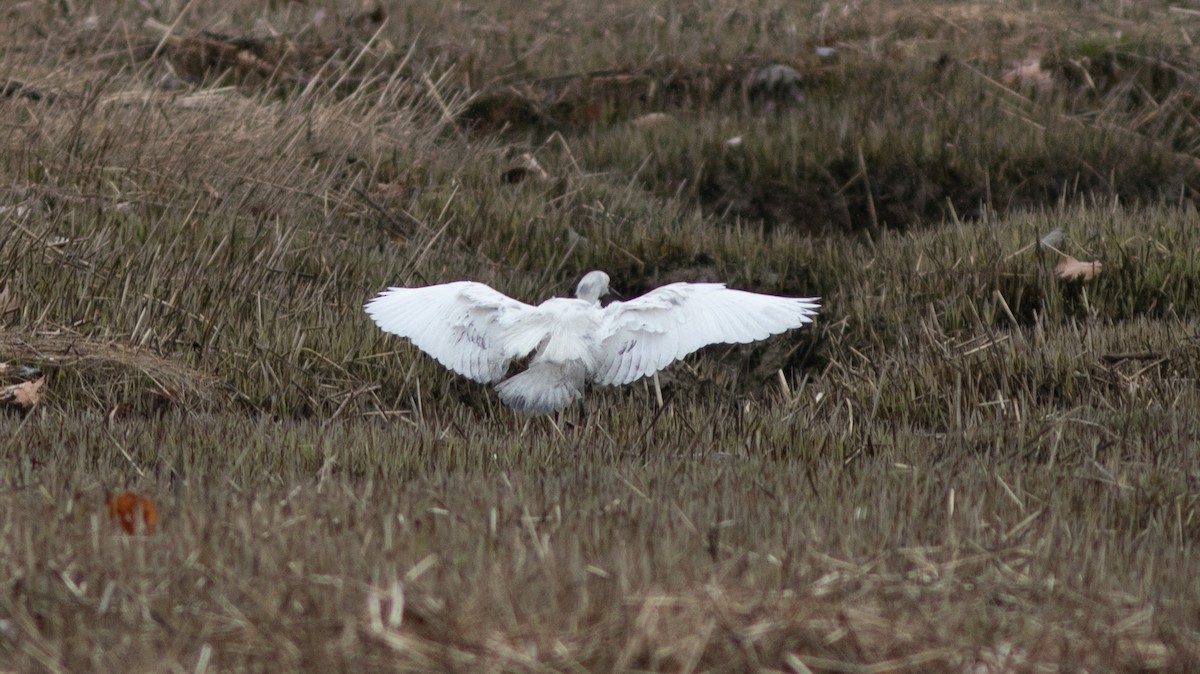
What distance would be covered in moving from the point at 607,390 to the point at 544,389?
586mm

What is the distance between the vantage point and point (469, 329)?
4555 millimetres

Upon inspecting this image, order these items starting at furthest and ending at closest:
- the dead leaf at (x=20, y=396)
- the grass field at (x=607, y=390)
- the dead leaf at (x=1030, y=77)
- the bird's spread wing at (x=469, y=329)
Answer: the dead leaf at (x=1030, y=77) < the bird's spread wing at (x=469, y=329) < the dead leaf at (x=20, y=396) < the grass field at (x=607, y=390)

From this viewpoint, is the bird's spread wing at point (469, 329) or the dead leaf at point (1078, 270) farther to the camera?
the dead leaf at point (1078, 270)

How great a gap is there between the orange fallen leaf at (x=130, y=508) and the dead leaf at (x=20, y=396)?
1.46m

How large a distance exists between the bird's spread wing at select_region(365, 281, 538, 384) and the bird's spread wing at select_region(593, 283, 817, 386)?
0.29 meters

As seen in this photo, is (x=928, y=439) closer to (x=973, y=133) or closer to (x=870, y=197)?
(x=870, y=197)

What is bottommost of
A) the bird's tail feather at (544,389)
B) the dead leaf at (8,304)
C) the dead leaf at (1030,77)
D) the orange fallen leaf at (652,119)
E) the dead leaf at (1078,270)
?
the orange fallen leaf at (652,119)

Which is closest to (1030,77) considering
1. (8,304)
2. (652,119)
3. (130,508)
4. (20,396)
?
(652,119)

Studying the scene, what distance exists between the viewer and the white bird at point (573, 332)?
171 inches

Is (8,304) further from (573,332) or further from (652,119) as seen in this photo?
(652,119)

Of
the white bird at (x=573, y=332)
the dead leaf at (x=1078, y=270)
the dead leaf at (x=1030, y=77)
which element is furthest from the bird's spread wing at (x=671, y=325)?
the dead leaf at (x=1030, y=77)

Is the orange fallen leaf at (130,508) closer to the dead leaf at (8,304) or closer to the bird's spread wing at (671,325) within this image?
the bird's spread wing at (671,325)

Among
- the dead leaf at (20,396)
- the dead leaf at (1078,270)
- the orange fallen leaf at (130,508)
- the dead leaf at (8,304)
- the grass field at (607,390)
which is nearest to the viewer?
the grass field at (607,390)

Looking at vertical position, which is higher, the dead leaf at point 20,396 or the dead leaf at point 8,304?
the dead leaf at point 8,304
